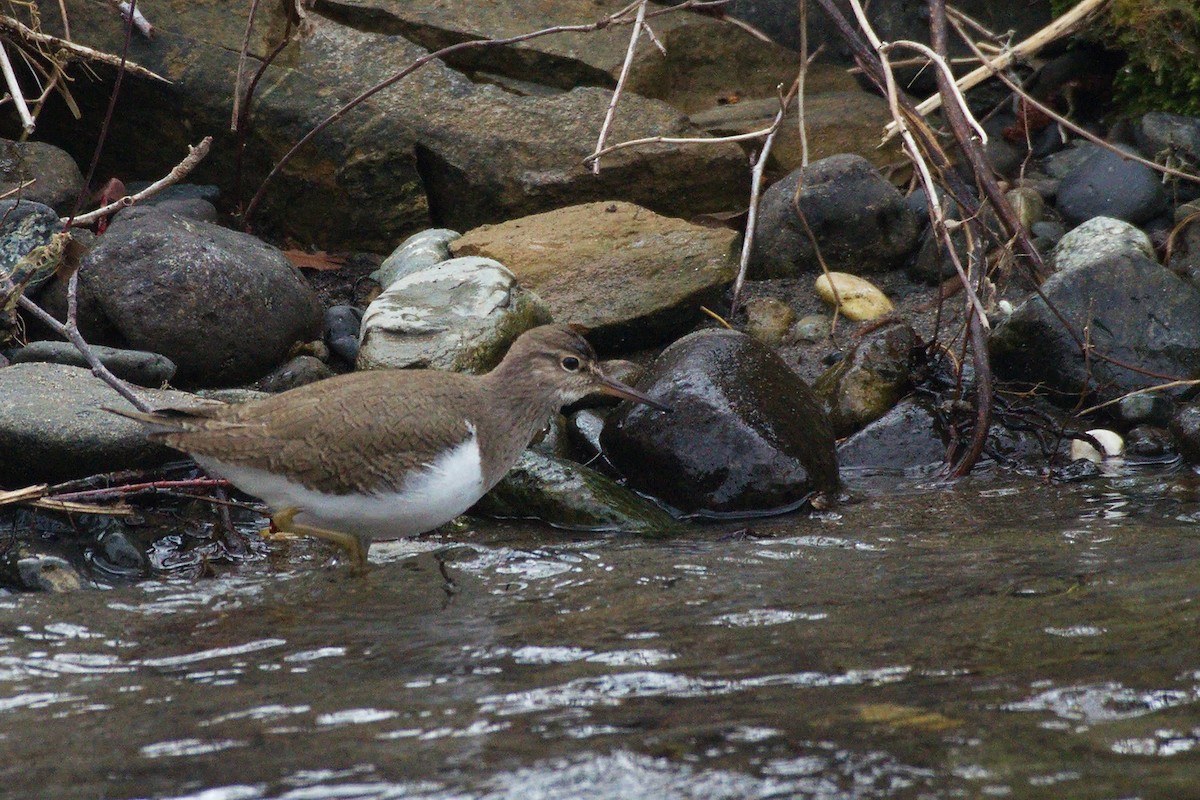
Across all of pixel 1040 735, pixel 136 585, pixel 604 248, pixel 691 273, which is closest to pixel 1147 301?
pixel 691 273

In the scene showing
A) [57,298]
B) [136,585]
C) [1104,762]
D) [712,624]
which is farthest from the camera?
[57,298]

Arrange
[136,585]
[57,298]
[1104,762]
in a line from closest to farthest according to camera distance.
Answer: [1104,762], [136,585], [57,298]

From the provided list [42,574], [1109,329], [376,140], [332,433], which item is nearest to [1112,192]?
[1109,329]

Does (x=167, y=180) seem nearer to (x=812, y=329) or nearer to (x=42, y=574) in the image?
(x=42, y=574)

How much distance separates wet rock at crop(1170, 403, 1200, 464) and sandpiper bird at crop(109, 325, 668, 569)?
11.2 feet

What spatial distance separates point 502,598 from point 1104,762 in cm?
229

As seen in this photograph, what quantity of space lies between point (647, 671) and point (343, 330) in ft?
13.4

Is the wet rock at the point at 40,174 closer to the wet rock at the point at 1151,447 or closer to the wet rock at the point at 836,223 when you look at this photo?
the wet rock at the point at 836,223

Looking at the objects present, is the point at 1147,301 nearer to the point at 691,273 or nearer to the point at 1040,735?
the point at 691,273

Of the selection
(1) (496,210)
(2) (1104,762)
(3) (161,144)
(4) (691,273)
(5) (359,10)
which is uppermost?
(5) (359,10)

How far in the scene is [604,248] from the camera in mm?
7367

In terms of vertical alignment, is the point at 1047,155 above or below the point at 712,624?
above

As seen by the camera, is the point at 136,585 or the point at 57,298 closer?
the point at 136,585

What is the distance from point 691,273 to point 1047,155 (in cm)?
333
